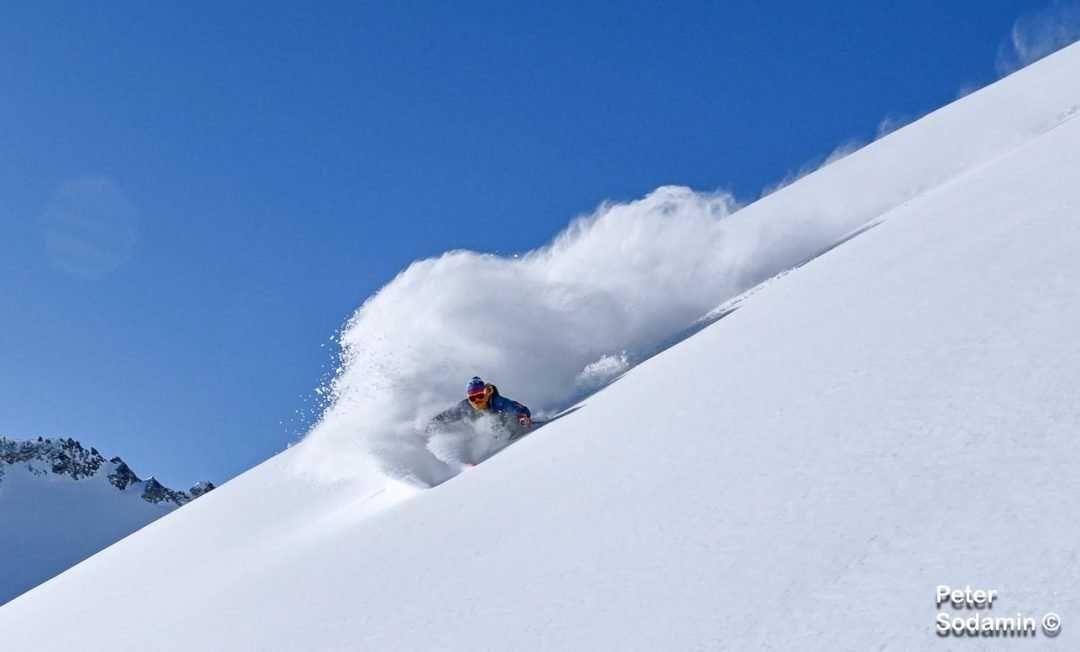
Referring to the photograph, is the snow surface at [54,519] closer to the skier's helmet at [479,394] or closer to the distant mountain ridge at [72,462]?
the distant mountain ridge at [72,462]

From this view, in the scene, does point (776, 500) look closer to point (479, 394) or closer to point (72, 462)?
point (479, 394)

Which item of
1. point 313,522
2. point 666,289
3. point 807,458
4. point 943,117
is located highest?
point 943,117

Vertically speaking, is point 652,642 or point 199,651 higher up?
point 199,651

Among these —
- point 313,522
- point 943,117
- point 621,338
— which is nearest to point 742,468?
point 313,522

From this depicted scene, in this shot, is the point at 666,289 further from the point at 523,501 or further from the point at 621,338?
the point at 523,501

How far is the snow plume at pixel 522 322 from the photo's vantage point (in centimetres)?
1063

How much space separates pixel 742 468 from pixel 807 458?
0.40m

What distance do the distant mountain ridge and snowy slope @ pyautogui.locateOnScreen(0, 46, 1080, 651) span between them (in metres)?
183

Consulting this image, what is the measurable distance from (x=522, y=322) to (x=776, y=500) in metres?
8.25

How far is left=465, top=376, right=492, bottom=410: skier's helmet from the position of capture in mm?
9359

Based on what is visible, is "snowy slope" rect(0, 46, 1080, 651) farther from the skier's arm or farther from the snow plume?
the snow plume

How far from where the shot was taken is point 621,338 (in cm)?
1184

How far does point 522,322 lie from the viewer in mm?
11906

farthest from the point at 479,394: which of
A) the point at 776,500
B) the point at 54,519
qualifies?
the point at 54,519
